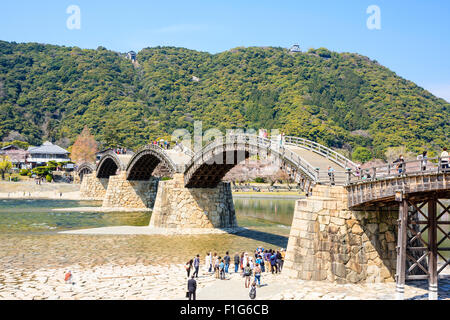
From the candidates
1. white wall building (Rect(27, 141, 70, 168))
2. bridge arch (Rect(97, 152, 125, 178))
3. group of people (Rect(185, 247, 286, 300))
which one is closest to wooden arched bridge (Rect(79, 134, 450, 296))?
group of people (Rect(185, 247, 286, 300))

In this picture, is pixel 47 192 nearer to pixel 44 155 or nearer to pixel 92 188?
pixel 92 188

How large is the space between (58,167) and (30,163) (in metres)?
8.28

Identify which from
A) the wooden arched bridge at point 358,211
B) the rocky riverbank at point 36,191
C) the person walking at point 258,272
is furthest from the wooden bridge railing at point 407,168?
the rocky riverbank at point 36,191

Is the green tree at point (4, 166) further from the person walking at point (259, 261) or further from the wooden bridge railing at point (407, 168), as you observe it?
the wooden bridge railing at point (407, 168)

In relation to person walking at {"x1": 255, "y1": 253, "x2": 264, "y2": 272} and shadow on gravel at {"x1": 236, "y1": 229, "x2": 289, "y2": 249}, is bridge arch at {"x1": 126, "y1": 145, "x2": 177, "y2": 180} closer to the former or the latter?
shadow on gravel at {"x1": 236, "y1": 229, "x2": 289, "y2": 249}

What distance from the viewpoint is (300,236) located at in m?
19.3

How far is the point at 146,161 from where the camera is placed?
55125mm

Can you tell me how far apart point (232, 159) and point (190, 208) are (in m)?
7.78

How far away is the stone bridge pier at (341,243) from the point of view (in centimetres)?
1838

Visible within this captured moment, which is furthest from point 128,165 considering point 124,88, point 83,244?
point 124,88

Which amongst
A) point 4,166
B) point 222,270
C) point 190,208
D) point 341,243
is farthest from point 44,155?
point 341,243

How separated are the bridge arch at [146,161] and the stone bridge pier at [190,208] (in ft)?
15.1

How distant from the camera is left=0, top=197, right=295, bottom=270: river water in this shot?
984 inches

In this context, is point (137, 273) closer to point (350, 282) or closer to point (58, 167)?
point (350, 282)
